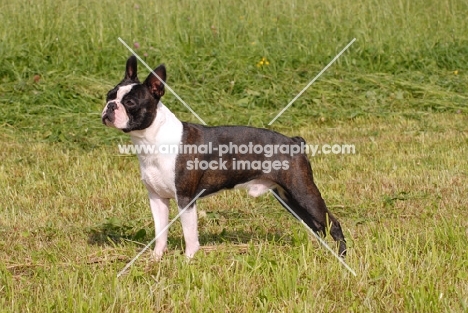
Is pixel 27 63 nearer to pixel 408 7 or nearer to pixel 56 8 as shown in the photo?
pixel 56 8

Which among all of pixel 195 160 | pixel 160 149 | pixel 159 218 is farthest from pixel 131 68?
pixel 159 218

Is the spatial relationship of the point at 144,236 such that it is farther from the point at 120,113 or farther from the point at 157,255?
the point at 120,113

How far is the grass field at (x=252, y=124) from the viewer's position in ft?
15.8

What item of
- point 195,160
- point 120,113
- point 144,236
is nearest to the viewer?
point 120,113

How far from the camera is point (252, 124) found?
10359 millimetres

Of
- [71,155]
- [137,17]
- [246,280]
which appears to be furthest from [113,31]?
[246,280]

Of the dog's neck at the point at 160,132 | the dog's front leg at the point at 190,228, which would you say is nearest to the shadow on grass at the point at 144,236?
the dog's front leg at the point at 190,228

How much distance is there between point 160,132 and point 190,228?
2.20 feet

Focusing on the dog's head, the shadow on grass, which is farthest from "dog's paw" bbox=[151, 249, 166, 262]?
the dog's head

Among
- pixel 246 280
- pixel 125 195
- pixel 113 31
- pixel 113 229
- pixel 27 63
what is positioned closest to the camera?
pixel 246 280

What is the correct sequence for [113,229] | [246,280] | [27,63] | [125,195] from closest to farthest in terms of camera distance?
[246,280] → [113,229] → [125,195] → [27,63]

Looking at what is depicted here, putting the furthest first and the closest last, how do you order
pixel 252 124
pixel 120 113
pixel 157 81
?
pixel 252 124, pixel 157 81, pixel 120 113

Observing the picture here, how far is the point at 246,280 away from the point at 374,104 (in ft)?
23.1

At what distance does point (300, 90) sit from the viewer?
11531mm
